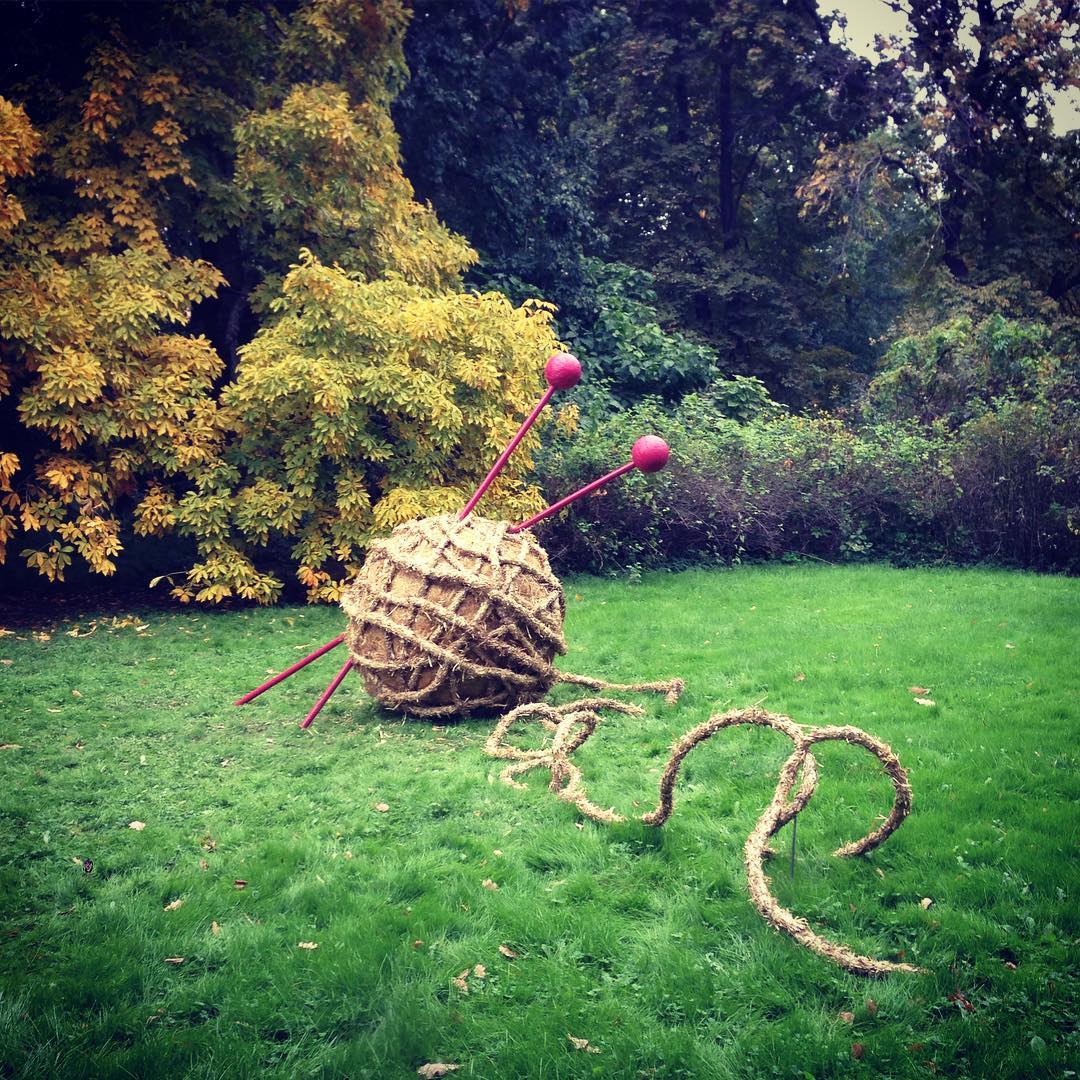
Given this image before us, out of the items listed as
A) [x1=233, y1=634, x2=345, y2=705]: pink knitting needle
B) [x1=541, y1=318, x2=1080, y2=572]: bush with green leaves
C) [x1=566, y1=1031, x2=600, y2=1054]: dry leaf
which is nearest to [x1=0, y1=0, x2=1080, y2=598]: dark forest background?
[x1=541, y1=318, x2=1080, y2=572]: bush with green leaves

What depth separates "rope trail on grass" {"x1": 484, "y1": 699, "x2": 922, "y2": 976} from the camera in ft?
9.98

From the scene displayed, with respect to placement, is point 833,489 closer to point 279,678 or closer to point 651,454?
point 651,454

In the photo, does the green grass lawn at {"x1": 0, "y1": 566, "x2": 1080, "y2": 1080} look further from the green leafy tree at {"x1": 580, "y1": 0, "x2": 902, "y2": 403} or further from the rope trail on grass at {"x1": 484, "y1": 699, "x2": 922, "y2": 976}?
the green leafy tree at {"x1": 580, "y1": 0, "x2": 902, "y2": 403}

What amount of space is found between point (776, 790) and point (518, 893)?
119 cm

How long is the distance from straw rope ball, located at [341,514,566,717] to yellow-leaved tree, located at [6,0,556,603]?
389 centimetres

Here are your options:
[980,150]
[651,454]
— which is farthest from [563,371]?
[980,150]

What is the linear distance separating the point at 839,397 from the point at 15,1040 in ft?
66.9

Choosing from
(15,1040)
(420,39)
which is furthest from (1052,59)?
(15,1040)

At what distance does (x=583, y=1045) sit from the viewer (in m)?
2.66

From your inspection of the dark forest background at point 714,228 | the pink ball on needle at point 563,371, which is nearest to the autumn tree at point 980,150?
the dark forest background at point 714,228

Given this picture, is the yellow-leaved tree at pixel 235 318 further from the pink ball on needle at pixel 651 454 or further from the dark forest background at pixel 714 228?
the pink ball on needle at pixel 651 454

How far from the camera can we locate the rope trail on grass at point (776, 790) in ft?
9.98

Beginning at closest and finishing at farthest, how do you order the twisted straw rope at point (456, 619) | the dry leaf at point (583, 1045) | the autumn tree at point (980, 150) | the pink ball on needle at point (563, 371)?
the dry leaf at point (583, 1045), the pink ball on needle at point (563, 371), the twisted straw rope at point (456, 619), the autumn tree at point (980, 150)

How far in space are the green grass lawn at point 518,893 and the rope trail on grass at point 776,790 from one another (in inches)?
3.0
